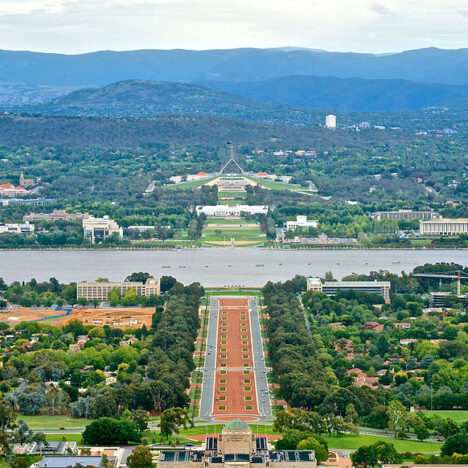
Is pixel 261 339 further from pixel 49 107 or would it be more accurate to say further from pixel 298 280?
pixel 49 107

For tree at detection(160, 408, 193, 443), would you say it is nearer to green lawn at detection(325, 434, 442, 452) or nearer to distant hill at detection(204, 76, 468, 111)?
green lawn at detection(325, 434, 442, 452)

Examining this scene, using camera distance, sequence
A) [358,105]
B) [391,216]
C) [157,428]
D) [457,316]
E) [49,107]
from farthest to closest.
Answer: [358,105] → [49,107] → [391,216] → [457,316] → [157,428]

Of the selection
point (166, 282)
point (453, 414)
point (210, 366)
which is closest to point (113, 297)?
point (166, 282)

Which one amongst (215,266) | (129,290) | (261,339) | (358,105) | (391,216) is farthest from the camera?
(358,105)

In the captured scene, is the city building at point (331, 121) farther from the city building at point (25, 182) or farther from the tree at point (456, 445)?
the tree at point (456, 445)

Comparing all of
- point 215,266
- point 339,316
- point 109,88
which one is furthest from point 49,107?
point 339,316

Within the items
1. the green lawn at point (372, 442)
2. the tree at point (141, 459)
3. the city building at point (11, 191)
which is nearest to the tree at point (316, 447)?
the green lawn at point (372, 442)

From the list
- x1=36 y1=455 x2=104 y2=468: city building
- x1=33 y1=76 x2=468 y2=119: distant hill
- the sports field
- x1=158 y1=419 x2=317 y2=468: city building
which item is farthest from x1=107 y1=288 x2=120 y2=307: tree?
x1=33 y1=76 x2=468 y2=119: distant hill
